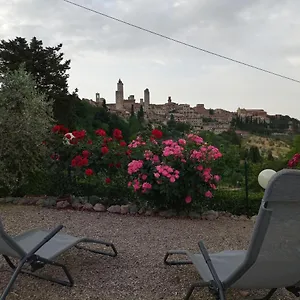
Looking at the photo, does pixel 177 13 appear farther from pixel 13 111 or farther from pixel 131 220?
pixel 131 220

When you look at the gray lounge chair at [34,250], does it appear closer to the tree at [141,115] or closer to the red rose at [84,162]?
the red rose at [84,162]

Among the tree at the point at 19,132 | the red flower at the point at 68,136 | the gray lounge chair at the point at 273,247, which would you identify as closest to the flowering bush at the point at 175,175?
the red flower at the point at 68,136

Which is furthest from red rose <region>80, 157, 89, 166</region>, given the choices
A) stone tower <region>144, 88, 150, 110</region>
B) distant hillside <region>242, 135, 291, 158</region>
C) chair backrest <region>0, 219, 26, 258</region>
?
stone tower <region>144, 88, 150, 110</region>

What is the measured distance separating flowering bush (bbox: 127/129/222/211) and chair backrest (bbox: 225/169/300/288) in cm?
279

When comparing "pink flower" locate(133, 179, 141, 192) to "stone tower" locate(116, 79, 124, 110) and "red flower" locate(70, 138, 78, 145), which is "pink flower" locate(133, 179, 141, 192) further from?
"stone tower" locate(116, 79, 124, 110)

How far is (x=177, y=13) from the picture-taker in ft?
26.9

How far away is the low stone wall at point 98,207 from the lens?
5.27 metres

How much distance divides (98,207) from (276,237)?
12.5 feet

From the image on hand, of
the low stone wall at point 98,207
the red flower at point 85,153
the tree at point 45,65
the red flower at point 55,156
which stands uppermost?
the tree at point 45,65

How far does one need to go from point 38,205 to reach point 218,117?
5.71 meters

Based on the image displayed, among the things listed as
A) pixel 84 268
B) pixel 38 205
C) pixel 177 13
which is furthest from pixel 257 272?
pixel 177 13

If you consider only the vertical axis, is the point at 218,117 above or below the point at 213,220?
above

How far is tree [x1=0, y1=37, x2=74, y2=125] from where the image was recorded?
59.0 ft

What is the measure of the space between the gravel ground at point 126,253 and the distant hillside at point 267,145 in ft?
9.34
